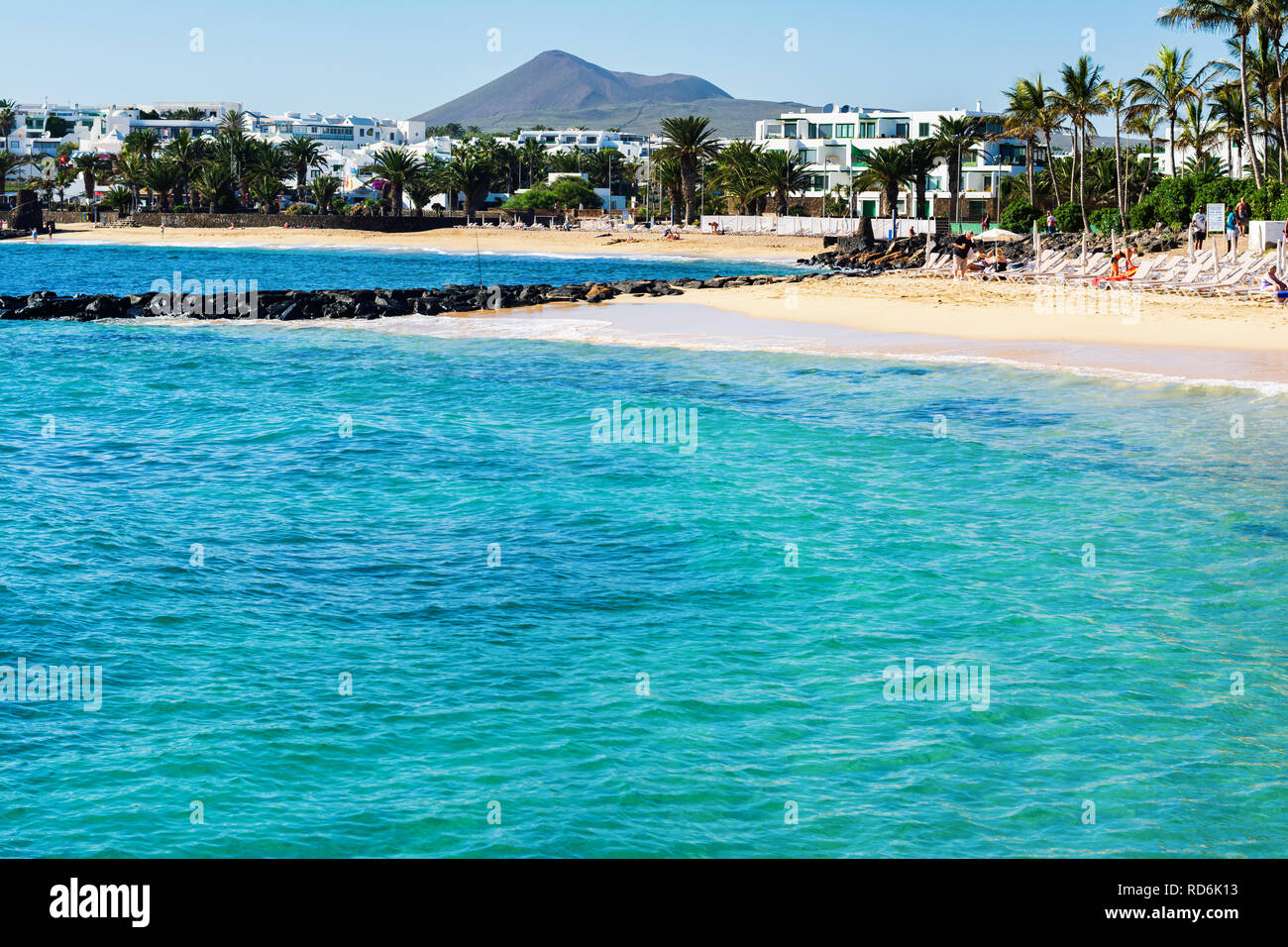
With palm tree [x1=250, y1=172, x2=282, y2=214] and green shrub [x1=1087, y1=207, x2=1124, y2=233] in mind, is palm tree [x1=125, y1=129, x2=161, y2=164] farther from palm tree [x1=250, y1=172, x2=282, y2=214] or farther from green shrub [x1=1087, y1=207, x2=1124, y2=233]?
green shrub [x1=1087, y1=207, x2=1124, y2=233]

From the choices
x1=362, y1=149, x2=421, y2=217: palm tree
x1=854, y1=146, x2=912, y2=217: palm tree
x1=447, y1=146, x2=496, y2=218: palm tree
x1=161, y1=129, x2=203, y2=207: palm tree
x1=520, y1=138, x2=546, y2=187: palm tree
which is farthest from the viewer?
x1=520, y1=138, x2=546, y2=187: palm tree

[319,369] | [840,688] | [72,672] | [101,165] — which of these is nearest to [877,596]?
[840,688]

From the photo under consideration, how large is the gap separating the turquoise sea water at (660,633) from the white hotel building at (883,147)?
92.0 m

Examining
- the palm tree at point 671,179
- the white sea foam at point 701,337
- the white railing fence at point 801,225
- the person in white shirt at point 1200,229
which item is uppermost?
the palm tree at point 671,179

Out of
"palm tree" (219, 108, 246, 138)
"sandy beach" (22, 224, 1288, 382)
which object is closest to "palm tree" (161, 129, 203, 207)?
"palm tree" (219, 108, 246, 138)

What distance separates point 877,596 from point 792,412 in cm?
1050

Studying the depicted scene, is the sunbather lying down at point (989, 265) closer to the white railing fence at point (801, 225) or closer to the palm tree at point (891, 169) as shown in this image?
the palm tree at point (891, 169)

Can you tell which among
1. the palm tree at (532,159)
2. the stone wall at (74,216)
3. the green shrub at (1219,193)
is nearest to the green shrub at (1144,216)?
the green shrub at (1219,193)

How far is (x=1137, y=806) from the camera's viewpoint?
26.5 ft

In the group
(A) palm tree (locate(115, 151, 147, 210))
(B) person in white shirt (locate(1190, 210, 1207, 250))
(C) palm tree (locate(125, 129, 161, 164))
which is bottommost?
(B) person in white shirt (locate(1190, 210, 1207, 250))

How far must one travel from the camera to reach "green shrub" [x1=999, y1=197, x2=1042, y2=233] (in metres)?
77.3

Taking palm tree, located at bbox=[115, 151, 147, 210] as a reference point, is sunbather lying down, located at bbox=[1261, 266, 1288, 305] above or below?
below

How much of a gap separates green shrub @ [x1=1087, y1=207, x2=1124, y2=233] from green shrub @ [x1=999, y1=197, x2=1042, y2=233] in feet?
13.6

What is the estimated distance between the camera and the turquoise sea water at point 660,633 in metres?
8.09
